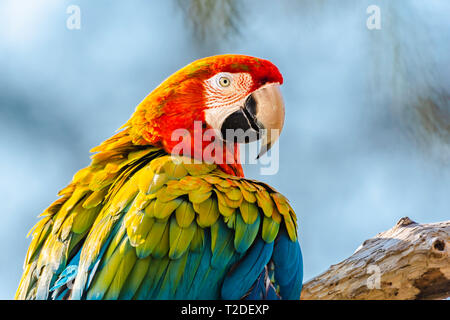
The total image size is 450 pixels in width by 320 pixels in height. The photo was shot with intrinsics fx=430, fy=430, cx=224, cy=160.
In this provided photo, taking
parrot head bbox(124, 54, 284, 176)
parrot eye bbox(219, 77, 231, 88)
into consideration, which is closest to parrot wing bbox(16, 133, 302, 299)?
parrot head bbox(124, 54, 284, 176)

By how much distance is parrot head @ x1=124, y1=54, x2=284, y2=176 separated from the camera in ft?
6.83

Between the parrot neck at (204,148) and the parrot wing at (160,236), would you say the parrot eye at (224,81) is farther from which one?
the parrot wing at (160,236)

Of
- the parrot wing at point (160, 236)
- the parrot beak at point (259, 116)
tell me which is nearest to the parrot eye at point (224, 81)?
the parrot beak at point (259, 116)

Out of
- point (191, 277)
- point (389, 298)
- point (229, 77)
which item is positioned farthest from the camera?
point (229, 77)

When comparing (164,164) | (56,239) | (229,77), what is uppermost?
(229,77)

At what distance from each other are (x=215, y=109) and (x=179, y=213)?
24.4 inches

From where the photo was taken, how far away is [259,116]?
218cm

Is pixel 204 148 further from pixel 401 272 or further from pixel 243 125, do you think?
pixel 401 272

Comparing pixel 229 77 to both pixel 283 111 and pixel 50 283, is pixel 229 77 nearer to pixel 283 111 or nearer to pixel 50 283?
pixel 283 111

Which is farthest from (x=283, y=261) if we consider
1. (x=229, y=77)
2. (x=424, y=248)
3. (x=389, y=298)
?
(x=229, y=77)

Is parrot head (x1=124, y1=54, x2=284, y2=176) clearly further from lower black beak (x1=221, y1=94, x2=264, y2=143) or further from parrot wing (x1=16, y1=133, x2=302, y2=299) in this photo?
parrot wing (x1=16, y1=133, x2=302, y2=299)

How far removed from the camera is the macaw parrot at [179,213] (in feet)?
5.56

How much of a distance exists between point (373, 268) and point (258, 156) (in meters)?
0.79

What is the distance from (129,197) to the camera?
5.88 feet
